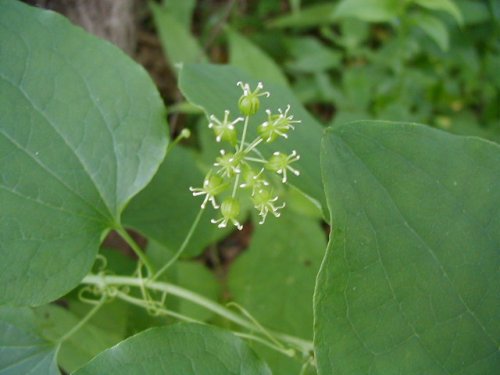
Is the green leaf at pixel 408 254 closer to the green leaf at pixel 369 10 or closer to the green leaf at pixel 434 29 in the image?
the green leaf at pixel 369 10

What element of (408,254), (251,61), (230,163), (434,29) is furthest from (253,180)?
(251,61)

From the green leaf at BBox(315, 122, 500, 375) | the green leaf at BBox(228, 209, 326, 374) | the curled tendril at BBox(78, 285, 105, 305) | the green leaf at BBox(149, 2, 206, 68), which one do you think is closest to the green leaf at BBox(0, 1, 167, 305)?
the curled tendril at BBox(78, 285, 105, 305)

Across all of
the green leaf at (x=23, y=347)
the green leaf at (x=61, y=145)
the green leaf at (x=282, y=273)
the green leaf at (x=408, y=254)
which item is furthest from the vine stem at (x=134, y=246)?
the green leaf at (x=282, y=273)

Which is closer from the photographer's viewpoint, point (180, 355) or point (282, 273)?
point (180, 355)

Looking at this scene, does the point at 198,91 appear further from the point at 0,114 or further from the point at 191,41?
the point at 191,41

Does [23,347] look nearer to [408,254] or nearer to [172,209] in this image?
[172,209]

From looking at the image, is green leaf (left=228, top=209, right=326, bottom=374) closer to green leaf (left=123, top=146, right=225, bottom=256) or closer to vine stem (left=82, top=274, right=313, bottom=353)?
green leaf (left=123, top=146, right=225, bottom=256)

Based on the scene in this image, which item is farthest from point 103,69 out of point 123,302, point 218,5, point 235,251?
point 218,5
